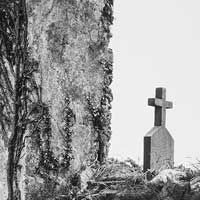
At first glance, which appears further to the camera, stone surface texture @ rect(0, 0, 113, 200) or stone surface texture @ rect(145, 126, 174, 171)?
stone surface texture @ rect(145, 126, 174, 171)

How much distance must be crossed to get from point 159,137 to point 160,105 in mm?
518

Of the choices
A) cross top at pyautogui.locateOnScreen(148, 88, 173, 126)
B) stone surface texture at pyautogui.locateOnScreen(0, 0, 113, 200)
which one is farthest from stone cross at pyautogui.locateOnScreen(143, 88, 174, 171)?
stone surface texture at pyautogui.locateOnScreen(0, 0, 113, 200)

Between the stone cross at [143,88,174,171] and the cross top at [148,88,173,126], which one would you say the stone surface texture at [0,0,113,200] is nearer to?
the stone cross at [143,88,174,171]

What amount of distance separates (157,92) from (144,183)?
13.8 feet

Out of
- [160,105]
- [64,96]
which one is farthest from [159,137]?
[64,96]

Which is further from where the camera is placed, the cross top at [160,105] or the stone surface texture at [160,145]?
the cross top at [160,105]

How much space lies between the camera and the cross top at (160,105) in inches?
309

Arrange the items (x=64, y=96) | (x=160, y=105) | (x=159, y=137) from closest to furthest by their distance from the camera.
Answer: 1. (x=64, y=96)
2. (x=159, y=137)
3. (x=160, y=105)

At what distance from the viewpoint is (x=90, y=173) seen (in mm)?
4164

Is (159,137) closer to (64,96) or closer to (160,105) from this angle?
(160,105)

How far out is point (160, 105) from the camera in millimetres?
7855

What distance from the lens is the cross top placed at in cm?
784

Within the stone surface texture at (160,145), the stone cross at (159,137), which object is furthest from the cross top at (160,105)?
the stone surface texture at (160,145)

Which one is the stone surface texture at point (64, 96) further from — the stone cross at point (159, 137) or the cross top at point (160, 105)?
the cross top at point (160, 105)
